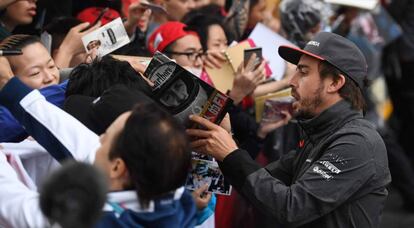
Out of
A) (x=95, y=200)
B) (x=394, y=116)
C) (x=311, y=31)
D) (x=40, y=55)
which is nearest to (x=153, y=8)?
(x=40, y=55)

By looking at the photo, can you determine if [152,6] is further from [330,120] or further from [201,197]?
[201,197]

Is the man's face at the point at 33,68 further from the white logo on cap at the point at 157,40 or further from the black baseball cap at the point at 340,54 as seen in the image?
the white logo on cap at the point at 157,40

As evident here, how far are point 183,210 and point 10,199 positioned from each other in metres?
0.54

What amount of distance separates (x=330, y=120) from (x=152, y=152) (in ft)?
4.22

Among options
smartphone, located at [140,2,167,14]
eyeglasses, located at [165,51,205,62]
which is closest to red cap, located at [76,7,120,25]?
smartphone, located at [140,2,167,14]

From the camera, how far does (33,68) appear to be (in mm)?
3885

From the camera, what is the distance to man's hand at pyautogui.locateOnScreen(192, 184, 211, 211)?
124 inches

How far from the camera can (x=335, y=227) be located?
135 inches

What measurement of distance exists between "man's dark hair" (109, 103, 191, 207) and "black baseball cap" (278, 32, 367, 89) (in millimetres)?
1210

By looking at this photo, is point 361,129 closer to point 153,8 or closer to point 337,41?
point 337,41

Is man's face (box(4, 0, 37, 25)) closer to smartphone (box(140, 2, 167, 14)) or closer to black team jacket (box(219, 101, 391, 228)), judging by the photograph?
smartphone (box(140, 2, 167, 14))

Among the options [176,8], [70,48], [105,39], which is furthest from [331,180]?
[176,8]

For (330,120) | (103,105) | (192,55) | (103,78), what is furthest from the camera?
(192,55)

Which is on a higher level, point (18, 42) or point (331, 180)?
point (18, 42)
